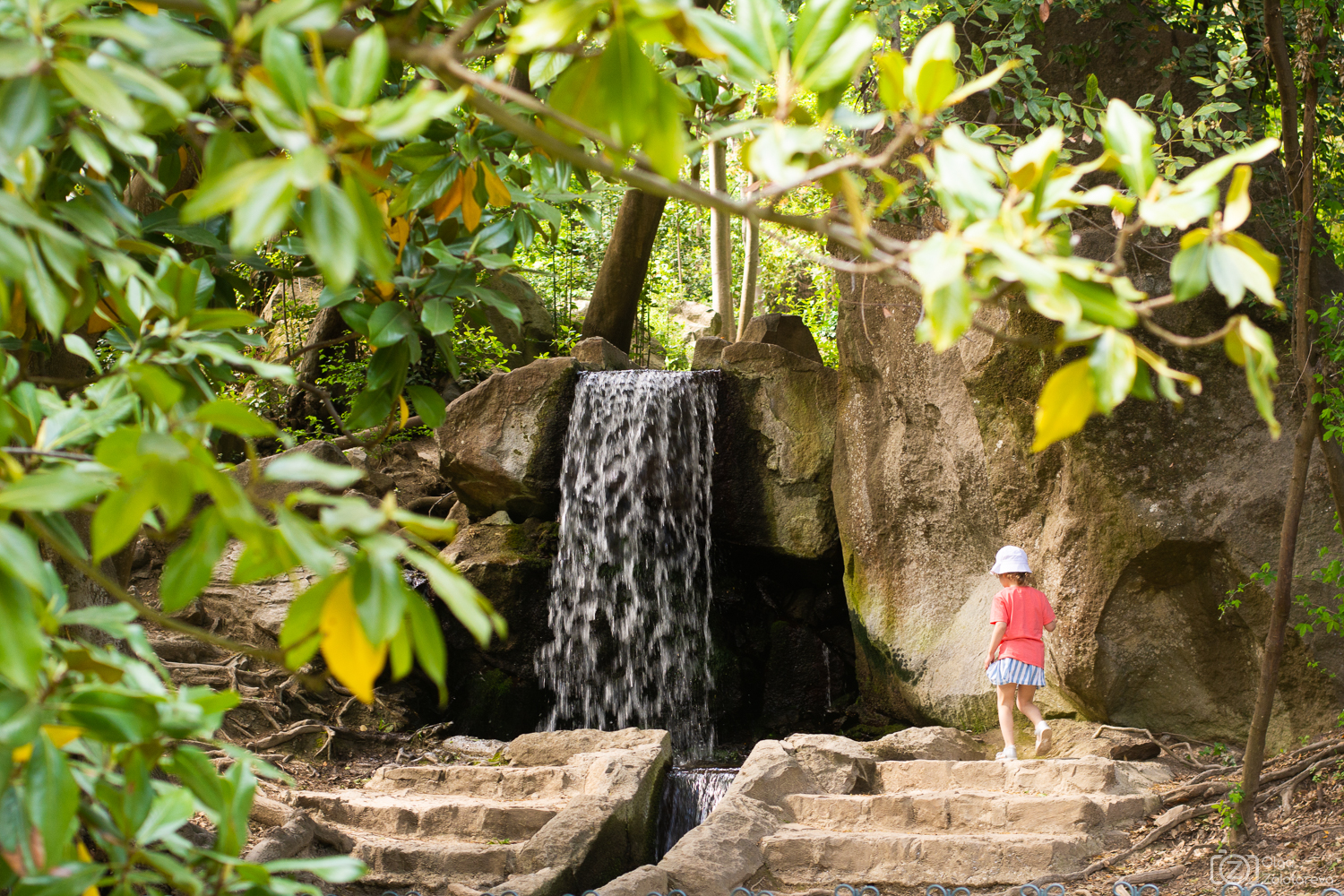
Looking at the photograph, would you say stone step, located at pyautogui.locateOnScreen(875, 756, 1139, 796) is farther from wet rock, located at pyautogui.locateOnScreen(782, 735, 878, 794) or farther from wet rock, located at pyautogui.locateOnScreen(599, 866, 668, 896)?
wet rock, located at pyautogui.locateOnScreen(599, 866, 668, 896)

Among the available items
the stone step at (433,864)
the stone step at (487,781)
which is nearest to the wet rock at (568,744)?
the stone step at (487,781)

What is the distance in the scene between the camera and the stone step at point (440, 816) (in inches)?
197

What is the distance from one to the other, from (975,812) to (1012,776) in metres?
0.52

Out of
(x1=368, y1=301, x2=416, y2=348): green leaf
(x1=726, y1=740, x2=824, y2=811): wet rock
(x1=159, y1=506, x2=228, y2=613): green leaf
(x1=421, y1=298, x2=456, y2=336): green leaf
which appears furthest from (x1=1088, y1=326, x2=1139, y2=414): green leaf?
(x1=726, y1=740, x2=824, y2=811): wet rock

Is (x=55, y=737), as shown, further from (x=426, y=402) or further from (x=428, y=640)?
(x=426, y=402)

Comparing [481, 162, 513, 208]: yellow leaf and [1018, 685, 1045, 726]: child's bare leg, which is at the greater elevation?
[481, 162, 513, 208]: yellow leaf

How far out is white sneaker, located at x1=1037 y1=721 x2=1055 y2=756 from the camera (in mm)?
5691

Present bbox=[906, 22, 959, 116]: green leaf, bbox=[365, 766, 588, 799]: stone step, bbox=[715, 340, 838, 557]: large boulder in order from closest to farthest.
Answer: bbox=[906, 22, 959, 116]: green leaf < bbox=[365, 766, 588, 799]: stone step < bbox=[715, 340, 838, 557]: large boulder

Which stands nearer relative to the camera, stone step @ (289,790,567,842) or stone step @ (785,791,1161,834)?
stone step @ (785,791,1161,834)

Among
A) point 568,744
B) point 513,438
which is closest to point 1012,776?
point 568,744

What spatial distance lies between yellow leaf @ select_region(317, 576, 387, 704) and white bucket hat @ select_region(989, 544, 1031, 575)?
5.30 m

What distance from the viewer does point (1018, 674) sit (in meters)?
5.67

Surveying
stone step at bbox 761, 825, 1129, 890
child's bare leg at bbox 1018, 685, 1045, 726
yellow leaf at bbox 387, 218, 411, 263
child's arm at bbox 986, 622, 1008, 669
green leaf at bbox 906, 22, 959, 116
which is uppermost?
yellow leaf at bbox 387, 218, 411, 263

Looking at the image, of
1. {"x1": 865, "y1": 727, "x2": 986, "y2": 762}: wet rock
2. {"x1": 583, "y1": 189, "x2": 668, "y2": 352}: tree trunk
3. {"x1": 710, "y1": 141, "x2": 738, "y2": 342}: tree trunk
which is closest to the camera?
{"x1": 865, "y1": 727, "x2": 986, "y2": 762}: wet rock
